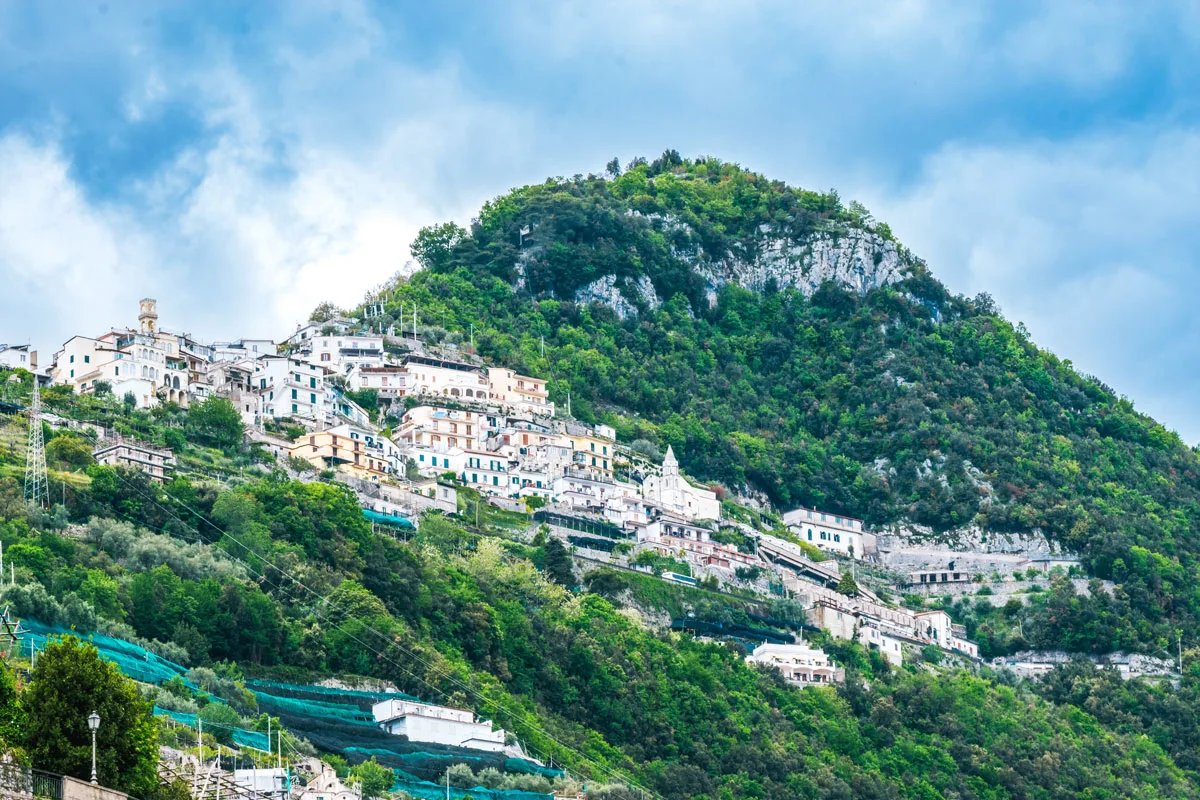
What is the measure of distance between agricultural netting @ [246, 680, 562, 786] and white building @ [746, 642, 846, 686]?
2207 cm

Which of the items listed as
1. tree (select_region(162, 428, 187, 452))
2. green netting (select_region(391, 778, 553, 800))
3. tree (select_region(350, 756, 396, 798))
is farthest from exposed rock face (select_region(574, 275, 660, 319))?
tree (select_region(350, 756, 396, 798))

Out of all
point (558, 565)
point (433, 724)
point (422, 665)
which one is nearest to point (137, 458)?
point (422, 665)

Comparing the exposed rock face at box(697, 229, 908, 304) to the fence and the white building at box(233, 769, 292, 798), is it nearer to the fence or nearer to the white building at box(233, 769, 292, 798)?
the white building at box(233, 769, 292, 798)

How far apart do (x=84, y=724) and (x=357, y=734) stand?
2811cm

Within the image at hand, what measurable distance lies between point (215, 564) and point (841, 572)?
4273 cm

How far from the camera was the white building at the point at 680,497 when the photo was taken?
107125 mm

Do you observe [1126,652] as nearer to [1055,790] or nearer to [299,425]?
[1055,790]

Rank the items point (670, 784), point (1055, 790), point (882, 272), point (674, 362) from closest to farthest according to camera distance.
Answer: point (670, 784) → point (1055, 790) → point (674, 362) → point (882, 272)

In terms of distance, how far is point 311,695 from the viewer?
70500mm

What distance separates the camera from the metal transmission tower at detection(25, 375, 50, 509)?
76438mm

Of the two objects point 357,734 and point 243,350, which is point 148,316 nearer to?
point 243,350

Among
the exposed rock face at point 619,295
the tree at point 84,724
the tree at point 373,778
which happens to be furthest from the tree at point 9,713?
the exposed rock face at point 619,295

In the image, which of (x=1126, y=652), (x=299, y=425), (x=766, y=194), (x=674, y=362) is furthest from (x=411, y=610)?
(x=766, y=194)

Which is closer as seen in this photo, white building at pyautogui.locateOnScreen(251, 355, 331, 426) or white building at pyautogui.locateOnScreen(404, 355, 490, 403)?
white building at pyautogui.locateOnScreen(251, 355, 331, 426)
